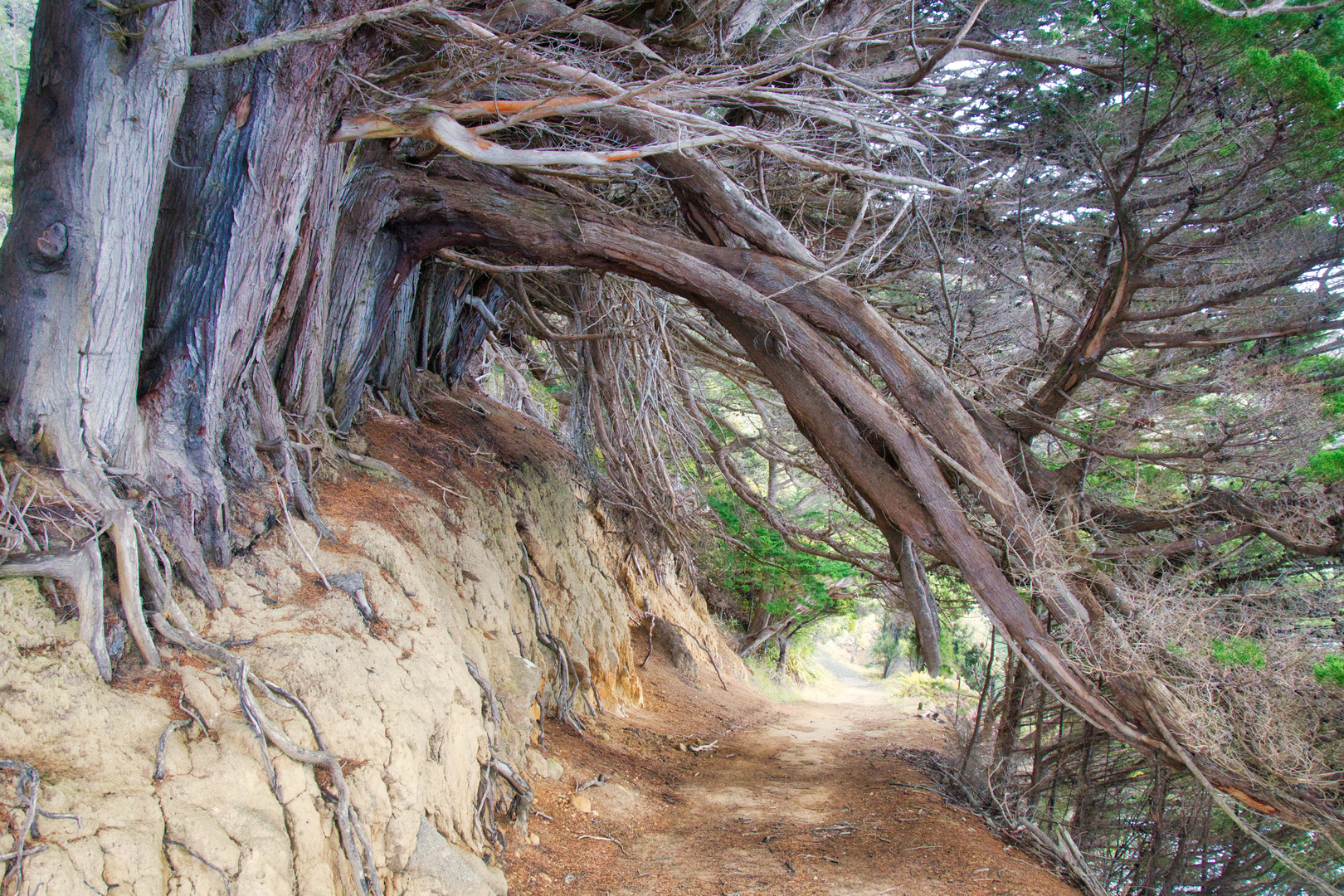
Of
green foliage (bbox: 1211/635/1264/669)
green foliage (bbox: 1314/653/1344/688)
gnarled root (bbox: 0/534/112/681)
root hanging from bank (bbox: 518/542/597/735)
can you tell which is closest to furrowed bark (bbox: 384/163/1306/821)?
green foliage (bbox: 1211/635/1264/669)

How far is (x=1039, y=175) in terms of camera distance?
705cm

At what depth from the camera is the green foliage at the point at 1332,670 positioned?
14.0 feet

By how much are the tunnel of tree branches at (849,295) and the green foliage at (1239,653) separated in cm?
2

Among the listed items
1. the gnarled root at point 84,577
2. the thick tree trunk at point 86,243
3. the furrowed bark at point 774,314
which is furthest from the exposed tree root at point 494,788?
the furrowed bark at point 774,314

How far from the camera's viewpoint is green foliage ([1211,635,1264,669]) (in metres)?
4.53

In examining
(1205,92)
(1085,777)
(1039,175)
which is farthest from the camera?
(1039,175)

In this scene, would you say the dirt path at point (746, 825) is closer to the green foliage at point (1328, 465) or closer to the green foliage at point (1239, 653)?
the green foliage at point (1239, 653)

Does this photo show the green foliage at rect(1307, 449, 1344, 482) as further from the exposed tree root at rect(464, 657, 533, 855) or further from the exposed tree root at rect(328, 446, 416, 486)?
the exposed tree root at rect(328, 446, 416, 486)

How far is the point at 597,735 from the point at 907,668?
25783 millimetres

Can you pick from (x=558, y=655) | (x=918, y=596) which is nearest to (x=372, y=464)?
(x=558, y=655)

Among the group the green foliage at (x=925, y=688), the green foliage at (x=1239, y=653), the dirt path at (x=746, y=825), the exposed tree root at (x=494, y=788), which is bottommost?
the green foliage at (x=925, y=688)

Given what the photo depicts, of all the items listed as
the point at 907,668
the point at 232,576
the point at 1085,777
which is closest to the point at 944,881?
the point at 1085,777

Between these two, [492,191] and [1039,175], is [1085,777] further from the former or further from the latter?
[492,191]

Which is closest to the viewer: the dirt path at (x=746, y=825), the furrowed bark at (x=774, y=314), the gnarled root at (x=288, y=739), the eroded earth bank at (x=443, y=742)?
the eroded earth bank at (x=443, y=742)
